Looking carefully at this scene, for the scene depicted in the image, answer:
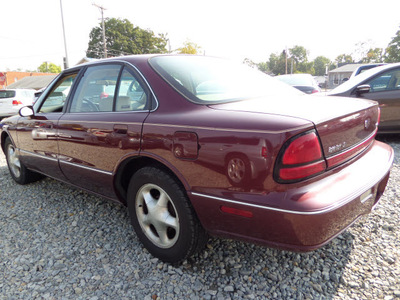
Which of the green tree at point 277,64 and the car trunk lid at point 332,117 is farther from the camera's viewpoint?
the green tree at point 277,64

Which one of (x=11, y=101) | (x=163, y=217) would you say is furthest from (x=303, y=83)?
(x=11, y=101)

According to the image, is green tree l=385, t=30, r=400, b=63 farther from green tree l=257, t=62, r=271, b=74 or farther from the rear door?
the rear door

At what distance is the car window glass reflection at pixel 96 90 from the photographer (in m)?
2.59

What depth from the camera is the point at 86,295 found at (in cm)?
198

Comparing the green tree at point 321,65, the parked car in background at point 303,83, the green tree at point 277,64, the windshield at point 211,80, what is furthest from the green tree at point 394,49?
the green tree at point 321,65

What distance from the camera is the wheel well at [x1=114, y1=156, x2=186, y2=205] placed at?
7.06ft

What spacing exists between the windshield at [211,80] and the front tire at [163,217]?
0.63 meters

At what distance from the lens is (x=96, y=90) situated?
280cm

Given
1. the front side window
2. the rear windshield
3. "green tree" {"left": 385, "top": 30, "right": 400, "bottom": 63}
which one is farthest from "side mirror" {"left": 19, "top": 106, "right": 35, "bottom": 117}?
"green tree" {"left": 385, "top": 30, "right": 400, "bottom": 63}

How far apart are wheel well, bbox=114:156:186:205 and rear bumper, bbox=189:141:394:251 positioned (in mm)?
404

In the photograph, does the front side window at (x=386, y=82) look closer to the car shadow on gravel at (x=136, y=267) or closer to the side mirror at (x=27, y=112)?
the car shadow on gravel at (x=136, y=267)

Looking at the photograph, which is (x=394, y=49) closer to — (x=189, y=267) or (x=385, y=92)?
(x=385, y=92)

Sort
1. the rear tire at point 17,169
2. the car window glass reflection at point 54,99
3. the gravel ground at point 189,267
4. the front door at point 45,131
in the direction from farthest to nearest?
1. the rear tire at point 17,169
2. the car window glass reflection at point 54,99
3. the front door at point 45,131
4. the gravel ground at point 189,267

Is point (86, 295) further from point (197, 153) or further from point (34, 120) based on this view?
point (34, 120)
